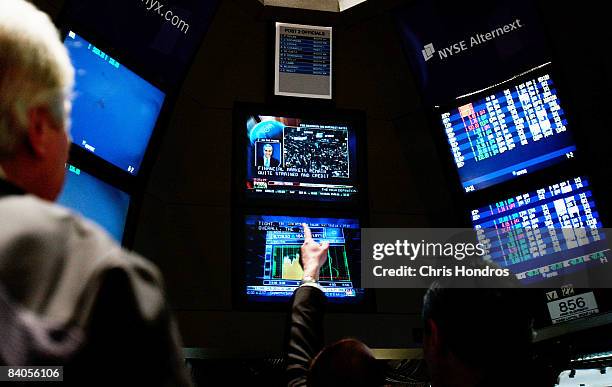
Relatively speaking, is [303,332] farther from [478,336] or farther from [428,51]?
[428,51]

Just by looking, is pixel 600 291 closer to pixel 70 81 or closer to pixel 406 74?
pixel 406 74

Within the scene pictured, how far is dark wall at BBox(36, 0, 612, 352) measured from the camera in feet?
12.1

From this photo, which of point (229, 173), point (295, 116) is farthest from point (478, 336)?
point (229, 173)

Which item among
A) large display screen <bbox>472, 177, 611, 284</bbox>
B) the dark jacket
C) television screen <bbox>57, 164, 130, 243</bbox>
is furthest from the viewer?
large display screen <bbox>472, 177, 611, 284</bbox>

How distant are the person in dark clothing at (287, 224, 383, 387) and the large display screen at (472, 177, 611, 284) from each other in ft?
Answer: 5.32

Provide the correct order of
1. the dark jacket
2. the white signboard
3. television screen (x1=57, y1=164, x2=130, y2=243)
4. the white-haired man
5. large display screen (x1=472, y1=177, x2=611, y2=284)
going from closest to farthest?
the white-haired man, the dark jacket, television screen (x1=57, y1=164, x2=130, y2=243), large display screen (x1=472, y1=177, x2=611, y2=284), the white signboard

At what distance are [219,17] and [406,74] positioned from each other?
1.23 m

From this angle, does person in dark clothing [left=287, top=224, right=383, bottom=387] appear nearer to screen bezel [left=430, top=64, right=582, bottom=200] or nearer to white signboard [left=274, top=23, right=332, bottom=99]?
screen bezel [left=430, top=64, right=582, bottom=200]

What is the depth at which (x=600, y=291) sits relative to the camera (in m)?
3.14

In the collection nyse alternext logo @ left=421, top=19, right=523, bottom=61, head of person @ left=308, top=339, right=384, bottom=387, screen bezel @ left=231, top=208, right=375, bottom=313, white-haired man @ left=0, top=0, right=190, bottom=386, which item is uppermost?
nyse alternext logo @ left=421, top=19, right=523, bottom=61

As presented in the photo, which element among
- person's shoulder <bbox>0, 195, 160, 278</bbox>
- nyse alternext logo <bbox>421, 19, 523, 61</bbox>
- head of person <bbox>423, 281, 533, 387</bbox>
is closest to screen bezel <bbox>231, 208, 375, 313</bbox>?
nyse alternext logo <bbox>421, 19, 523, 61</bbox>

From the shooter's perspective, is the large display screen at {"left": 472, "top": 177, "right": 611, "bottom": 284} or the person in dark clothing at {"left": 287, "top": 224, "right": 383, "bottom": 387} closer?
the person in dark clothing at {"left": 287, "top": 224, "right": 383, "bottom": 387}

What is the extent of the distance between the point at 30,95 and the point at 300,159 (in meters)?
3.11

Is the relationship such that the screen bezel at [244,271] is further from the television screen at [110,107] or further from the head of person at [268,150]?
the television screen at [110,107]
